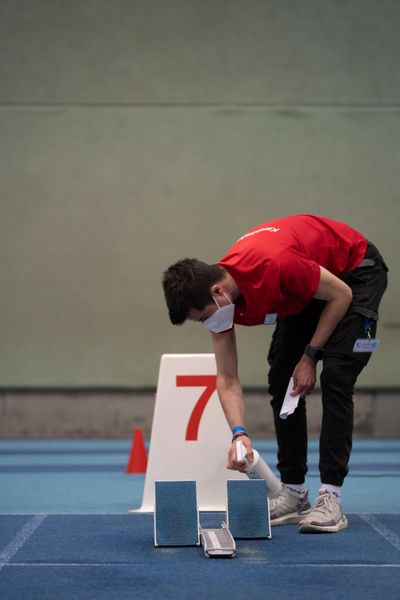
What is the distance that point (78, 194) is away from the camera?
7625 millimetres

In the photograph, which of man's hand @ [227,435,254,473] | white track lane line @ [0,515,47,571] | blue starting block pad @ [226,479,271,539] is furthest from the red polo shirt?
white track lane line @ [0,515,47,571]

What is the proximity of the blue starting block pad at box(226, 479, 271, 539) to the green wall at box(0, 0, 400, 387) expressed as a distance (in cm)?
451

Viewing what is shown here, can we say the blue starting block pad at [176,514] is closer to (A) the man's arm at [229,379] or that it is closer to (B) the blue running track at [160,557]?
(B) the blue running track at [160,557]

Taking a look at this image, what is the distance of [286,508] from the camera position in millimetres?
3430

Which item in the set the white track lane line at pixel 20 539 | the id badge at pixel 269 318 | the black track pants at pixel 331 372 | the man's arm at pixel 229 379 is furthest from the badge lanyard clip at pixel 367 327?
the white track lane line at pixel 20 539

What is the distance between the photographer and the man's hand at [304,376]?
3.15 meters

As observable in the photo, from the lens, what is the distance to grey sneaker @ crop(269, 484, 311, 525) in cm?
340

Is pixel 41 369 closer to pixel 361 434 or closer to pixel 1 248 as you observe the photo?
pixel 1 248

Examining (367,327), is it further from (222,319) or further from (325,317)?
(222,319)

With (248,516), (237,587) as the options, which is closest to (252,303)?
(248,516)

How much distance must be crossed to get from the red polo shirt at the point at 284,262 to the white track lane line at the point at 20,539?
1.08 metres

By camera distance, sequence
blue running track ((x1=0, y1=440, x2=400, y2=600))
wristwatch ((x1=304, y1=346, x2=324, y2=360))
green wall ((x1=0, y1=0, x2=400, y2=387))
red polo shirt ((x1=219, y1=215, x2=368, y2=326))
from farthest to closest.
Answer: green wall ((x1=0, y1=0, x2=400, y2=387)), wristwatch ((x1=304, y1=346, x2=324, y2=360)), red polo shirt ((x1=219, y1=215, x2=368, y2=326)), blue running track ((x1=0, y1=440, x2=400, y2=600))

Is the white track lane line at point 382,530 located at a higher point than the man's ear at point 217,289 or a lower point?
lower

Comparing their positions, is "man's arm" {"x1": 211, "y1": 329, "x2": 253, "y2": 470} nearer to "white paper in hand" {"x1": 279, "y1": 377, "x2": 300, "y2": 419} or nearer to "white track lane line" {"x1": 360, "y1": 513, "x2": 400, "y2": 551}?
"white paper in hand" {"x1": 279, "y1": 377, "x2": 300, "y2": 419}
